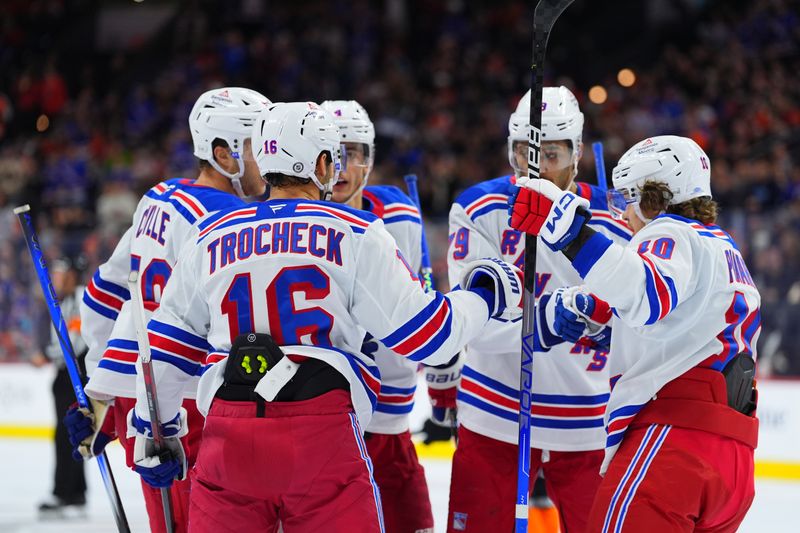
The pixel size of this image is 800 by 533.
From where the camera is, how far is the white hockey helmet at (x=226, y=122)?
3.46 metres

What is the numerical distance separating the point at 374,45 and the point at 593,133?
3770mm

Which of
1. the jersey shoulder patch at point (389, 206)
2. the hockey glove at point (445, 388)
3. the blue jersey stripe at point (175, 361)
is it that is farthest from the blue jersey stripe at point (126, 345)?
the hockey glove at point (445, 388)

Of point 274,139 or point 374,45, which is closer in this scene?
point 274,139

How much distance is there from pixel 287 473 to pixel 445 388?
144cm

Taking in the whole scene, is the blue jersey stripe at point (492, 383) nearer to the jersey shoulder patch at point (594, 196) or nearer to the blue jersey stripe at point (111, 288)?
the jersey shoulder patch at point (594, 196)

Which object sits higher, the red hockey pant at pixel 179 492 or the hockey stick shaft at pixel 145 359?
the hockey stick shaft at pixel 145 359

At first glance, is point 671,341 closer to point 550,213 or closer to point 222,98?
point 550,213

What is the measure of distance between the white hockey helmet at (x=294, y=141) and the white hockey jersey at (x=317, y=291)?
114mm

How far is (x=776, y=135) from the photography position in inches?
402

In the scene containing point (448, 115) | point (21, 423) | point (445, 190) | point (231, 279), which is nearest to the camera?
point (231, 279)

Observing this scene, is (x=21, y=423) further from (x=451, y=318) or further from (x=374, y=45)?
(x=374, y=45)

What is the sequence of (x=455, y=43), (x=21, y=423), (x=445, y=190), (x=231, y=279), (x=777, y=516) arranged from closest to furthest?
1. (x=231, y=279)
2. (x=777, y=516)
3. (x=21, y=423)
4. (x=445, y=190)
5. (x=455, y=43)

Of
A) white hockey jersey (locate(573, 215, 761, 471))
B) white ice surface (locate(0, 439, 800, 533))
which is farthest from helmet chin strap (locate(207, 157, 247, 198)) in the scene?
white ice surface (locate(0, 439, 800, 533))

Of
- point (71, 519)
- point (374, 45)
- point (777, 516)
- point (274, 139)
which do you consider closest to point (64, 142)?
point (374, 45)
